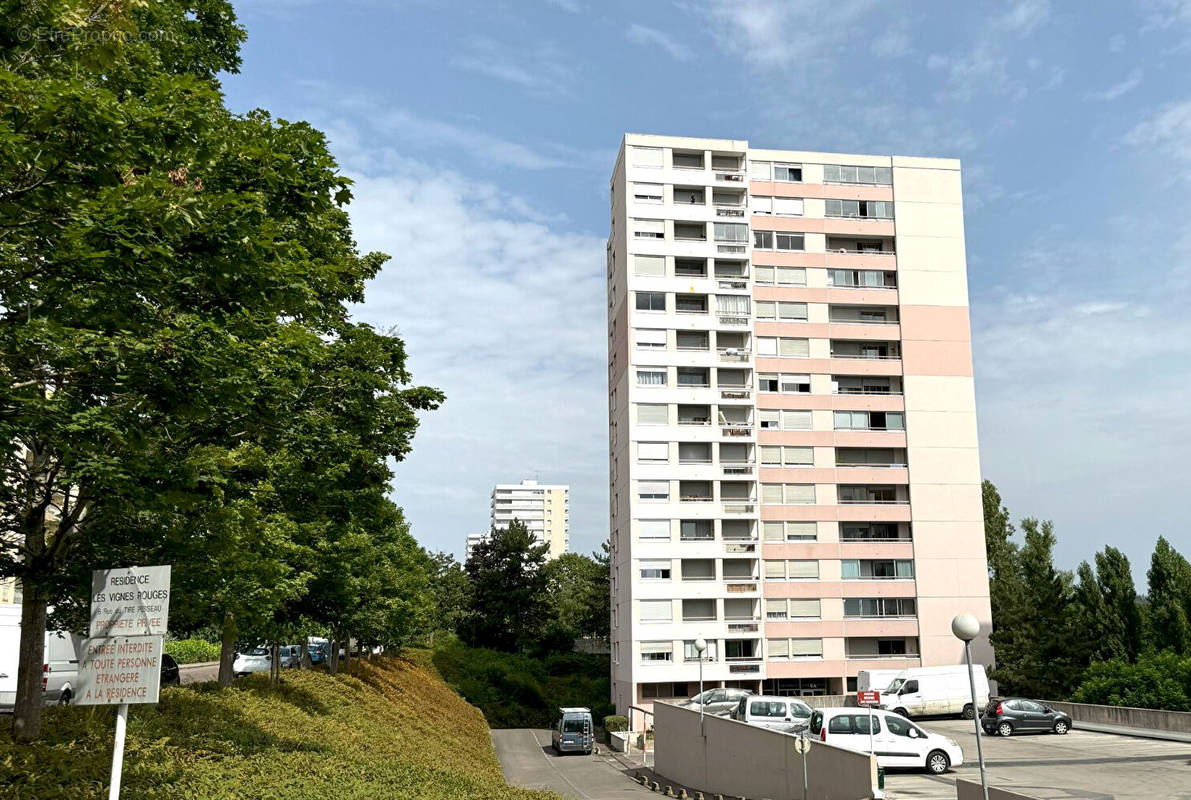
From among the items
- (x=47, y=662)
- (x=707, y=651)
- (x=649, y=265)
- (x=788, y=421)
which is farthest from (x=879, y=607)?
(x=47, y=662)

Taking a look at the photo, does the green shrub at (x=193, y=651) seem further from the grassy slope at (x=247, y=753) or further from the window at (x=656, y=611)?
the grassy slope at (x=247, y=753)

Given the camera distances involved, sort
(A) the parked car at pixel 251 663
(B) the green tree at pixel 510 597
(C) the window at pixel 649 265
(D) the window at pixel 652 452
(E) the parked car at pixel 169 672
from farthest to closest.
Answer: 1. (B) the green tree at pixel 510 597
2. (C) the window at pixel 649 265
3. (D) the window at pixel 652 452
4. (A) the parked car at pixel 251 663
5. (E) the parked car at pixel 169 672

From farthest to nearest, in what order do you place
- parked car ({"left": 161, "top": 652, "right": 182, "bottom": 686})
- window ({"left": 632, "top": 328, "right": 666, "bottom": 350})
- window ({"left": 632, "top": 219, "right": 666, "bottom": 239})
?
window ({"left": 632, "top": 219, "right": 666, "bottom": 239}), window ({"left": 632, "top": 328, "right": 666, "bottom": 350}), parked car ({"left": 161, "top": 652, "right": 182, "bottom": 686})

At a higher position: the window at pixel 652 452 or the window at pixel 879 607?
the window at pixel 652 452

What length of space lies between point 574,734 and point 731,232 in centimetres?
3516

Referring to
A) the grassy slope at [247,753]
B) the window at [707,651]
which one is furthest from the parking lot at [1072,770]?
the window at [707,651]

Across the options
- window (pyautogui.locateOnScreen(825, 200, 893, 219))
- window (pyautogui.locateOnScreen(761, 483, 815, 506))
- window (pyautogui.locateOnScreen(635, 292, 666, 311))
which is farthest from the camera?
window (pyautogui.locateOnScreen(825, 200, 893, 219))

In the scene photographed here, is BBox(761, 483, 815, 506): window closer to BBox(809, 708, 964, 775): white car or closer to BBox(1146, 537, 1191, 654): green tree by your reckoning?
BBox(1146, 537, 1191, 654): green tree

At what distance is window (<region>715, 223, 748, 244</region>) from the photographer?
6456 centimetres

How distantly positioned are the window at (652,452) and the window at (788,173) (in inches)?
838

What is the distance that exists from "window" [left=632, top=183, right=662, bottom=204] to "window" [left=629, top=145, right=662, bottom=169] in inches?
57.2

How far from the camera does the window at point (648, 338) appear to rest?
63.0m

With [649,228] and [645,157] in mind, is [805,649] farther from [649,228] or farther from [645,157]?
[645,157]

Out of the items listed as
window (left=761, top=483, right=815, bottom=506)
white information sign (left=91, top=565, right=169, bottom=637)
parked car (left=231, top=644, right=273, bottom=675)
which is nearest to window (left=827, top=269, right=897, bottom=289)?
window (left=761, top=483, right=815, bottom=506)
